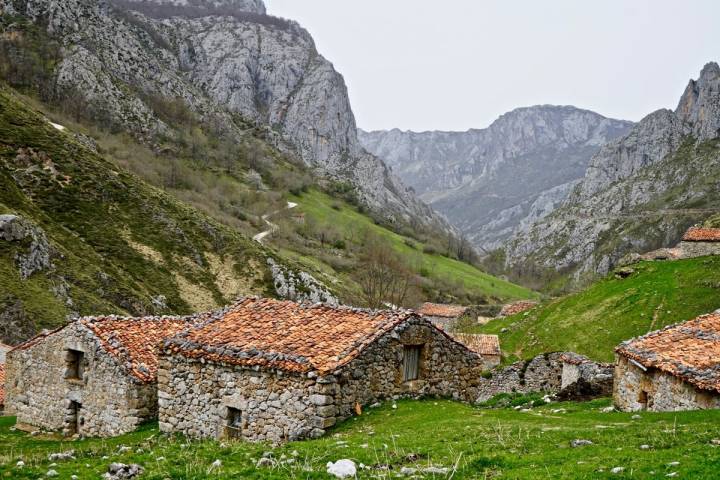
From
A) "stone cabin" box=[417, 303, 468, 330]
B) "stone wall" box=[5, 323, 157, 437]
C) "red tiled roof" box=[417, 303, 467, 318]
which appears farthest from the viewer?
"red tiled roof" box=[417, 303, 467, 318]

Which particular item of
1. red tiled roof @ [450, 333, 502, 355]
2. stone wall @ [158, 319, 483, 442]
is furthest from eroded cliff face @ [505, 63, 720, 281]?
stone wall @ [158, 319, 483, 442]

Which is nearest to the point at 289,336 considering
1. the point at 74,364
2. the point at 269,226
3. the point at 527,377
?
the point at 74,364

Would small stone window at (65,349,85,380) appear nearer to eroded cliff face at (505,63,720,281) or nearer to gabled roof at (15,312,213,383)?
gabled roof at (15,312,213,383)

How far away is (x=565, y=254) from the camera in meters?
196

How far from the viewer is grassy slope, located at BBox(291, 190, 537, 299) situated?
132 metres

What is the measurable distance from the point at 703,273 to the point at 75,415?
39.1 metres

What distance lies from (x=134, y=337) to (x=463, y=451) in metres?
13.8

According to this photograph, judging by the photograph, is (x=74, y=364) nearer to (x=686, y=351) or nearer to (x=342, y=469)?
(x=342, y=469)

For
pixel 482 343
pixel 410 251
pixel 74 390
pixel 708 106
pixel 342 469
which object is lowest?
pixel 74 390

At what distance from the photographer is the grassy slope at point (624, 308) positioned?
36375 mm

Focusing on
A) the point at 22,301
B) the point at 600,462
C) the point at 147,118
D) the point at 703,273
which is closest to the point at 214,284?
the point at 22,301

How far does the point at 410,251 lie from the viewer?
150 m

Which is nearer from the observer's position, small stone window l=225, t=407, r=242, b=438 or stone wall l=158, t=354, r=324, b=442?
stone wall l=158, t=354, r=324, b=442

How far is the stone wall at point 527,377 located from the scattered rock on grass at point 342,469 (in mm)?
23497
